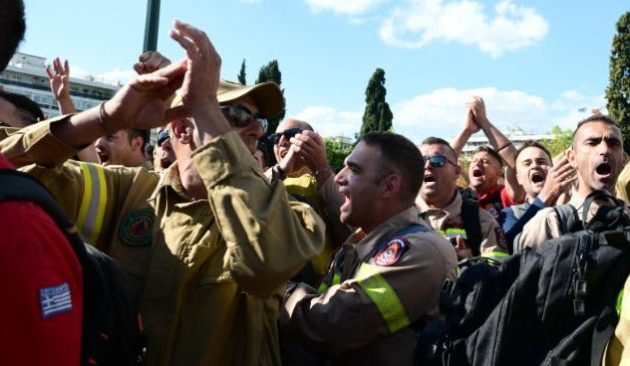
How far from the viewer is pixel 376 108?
48250 mm

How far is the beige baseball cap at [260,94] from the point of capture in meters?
2.29

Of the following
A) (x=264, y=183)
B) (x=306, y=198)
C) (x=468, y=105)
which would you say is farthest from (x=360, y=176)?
(x=468, y=105)

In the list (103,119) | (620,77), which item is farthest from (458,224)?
(620,77)

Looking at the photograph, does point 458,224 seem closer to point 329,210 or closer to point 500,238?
point 500,238

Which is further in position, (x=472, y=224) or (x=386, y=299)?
(x=472, y=224)

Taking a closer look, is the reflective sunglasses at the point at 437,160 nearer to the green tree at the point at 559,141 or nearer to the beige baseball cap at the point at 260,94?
the beige baseball cap at the point at 260,94

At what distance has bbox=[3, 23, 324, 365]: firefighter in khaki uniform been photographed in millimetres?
1759

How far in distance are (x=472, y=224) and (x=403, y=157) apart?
1.36 m

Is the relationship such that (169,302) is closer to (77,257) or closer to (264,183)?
(264,183)

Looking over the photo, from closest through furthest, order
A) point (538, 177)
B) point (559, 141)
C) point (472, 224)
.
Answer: point (472, 224)
point (538, 177)
point (559, 141)

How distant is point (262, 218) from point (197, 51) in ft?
1.67

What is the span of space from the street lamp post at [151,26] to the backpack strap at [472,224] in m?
3.33

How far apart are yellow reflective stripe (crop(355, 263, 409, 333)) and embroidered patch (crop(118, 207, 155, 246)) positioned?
0.84 meters

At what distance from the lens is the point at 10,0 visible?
1.28 meters
